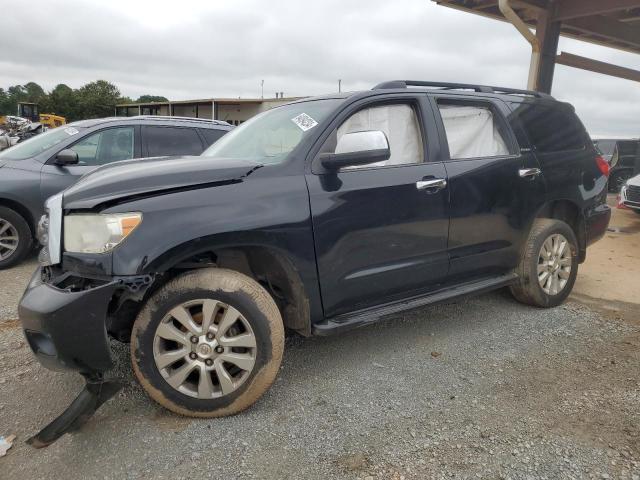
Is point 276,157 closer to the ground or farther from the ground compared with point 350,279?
farther from the ground

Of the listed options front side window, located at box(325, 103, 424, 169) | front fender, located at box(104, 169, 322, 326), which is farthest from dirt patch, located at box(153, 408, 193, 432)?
front side window, located at box(325, 103, 424, 169)

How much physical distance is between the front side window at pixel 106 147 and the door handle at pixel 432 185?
4.06m

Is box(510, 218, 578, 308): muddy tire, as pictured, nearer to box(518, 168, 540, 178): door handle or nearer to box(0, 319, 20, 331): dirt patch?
box(518, 168, 540, 178): door handle

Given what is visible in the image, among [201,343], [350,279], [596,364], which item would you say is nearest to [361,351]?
[350,279]

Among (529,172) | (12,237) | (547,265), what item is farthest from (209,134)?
(547,265)

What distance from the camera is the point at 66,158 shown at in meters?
5.27

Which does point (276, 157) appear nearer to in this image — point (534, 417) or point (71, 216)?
point (71, 216)

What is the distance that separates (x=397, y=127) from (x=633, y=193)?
806 cm

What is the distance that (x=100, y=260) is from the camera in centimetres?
230

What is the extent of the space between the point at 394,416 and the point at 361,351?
824 millimetres

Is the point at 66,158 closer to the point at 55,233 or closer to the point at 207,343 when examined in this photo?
the point at 55,233

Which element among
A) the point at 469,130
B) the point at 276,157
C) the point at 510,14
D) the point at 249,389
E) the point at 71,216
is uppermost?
the point at 510,14

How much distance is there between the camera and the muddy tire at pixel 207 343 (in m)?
2.42

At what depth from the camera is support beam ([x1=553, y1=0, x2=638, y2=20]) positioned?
7773mm
